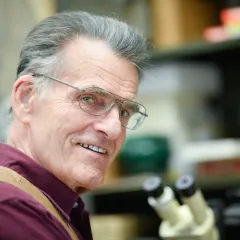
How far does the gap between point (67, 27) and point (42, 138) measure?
0.23 m

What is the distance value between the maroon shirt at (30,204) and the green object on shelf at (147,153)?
4.77 ft

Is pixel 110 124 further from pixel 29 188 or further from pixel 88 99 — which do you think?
pixel 29 188

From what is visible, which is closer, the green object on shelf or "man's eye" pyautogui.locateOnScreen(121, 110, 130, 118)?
"man's eye" pyautogui.locateOnScreen(121, 110, 130, 118)

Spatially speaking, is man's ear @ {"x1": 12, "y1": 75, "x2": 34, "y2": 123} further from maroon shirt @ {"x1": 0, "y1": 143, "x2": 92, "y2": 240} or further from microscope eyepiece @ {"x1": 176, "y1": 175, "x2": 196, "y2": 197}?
microscope eyepiece @ {"x1": 176, "y1": 175, "x2": 196, "y2": 197}

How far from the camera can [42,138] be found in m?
1.45

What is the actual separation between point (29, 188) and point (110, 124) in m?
0.21

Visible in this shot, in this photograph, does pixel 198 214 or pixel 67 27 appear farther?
pixel 198 214

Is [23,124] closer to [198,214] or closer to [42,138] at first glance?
[42,138]

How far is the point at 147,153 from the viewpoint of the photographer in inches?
116

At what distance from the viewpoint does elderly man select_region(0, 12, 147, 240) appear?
143cm

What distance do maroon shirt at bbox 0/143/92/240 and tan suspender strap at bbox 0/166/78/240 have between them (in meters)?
0.02

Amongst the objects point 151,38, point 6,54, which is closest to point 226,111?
point 151,38

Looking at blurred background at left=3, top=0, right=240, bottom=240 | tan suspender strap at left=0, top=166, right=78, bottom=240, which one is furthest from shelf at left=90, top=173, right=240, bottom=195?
tan suspender strap at left=0, top=166, right=78, bottom=240

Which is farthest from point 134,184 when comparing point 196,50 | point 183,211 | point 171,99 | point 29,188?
point 29,188
